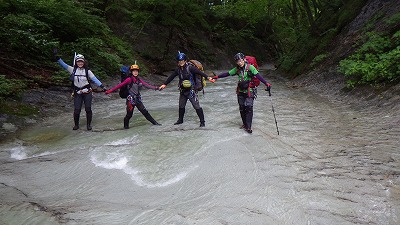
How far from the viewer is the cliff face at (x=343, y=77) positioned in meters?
9.52

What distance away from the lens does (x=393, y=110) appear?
8125mm

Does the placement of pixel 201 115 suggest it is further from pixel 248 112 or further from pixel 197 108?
pixel 248 112

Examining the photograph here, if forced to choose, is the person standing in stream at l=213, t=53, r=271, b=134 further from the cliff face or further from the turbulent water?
the cliff face

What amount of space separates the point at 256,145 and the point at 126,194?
9.70 feet

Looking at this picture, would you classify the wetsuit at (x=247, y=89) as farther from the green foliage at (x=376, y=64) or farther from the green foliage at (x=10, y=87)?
the green foliage at (x=10, y=87)

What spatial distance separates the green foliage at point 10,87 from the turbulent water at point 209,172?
1321 millimetres

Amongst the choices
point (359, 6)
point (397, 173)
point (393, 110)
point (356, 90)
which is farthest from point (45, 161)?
point (359, 6)

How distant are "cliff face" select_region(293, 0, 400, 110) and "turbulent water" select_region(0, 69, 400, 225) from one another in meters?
1.28

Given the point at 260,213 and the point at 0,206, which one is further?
the point at 0,206

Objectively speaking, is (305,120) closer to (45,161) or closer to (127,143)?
(127,143)

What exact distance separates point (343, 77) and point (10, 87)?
1242 centimetres

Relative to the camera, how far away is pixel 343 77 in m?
13.3

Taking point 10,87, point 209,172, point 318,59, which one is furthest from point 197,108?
point 318,59

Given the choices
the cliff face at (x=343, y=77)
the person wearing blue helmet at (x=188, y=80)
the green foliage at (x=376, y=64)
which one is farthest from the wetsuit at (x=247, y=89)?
the green foliage at (x=376, y=64)
